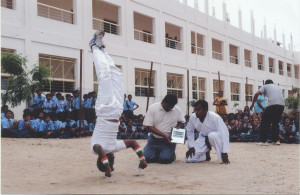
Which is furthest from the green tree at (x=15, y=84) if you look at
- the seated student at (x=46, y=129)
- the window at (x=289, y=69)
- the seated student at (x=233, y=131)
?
the window at (x=289, y=69)

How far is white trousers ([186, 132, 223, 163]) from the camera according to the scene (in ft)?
20.5

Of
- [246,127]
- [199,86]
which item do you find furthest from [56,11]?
[199,86]

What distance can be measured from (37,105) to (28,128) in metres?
0.88

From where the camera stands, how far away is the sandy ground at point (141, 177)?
3869mm

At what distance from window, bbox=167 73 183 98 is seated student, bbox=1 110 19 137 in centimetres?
1085

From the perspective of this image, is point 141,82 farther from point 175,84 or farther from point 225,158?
point 225,158

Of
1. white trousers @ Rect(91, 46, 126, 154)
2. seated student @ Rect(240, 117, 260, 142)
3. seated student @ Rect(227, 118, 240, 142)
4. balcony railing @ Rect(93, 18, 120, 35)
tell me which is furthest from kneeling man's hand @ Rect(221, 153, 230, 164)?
balcony railing @ Rect(93, 18, 120, 35)

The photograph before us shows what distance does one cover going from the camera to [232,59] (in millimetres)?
28656

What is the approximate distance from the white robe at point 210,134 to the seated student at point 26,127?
5.43 metres

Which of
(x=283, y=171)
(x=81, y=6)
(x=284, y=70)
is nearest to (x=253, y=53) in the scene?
(x=284, y=70)

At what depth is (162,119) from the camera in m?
6.17

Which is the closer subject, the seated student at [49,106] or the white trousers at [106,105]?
the white trousers at [106,105]

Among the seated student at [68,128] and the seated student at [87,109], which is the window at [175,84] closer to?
the seated student at [87,109]

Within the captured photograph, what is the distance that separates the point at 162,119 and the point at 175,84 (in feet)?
48.3
